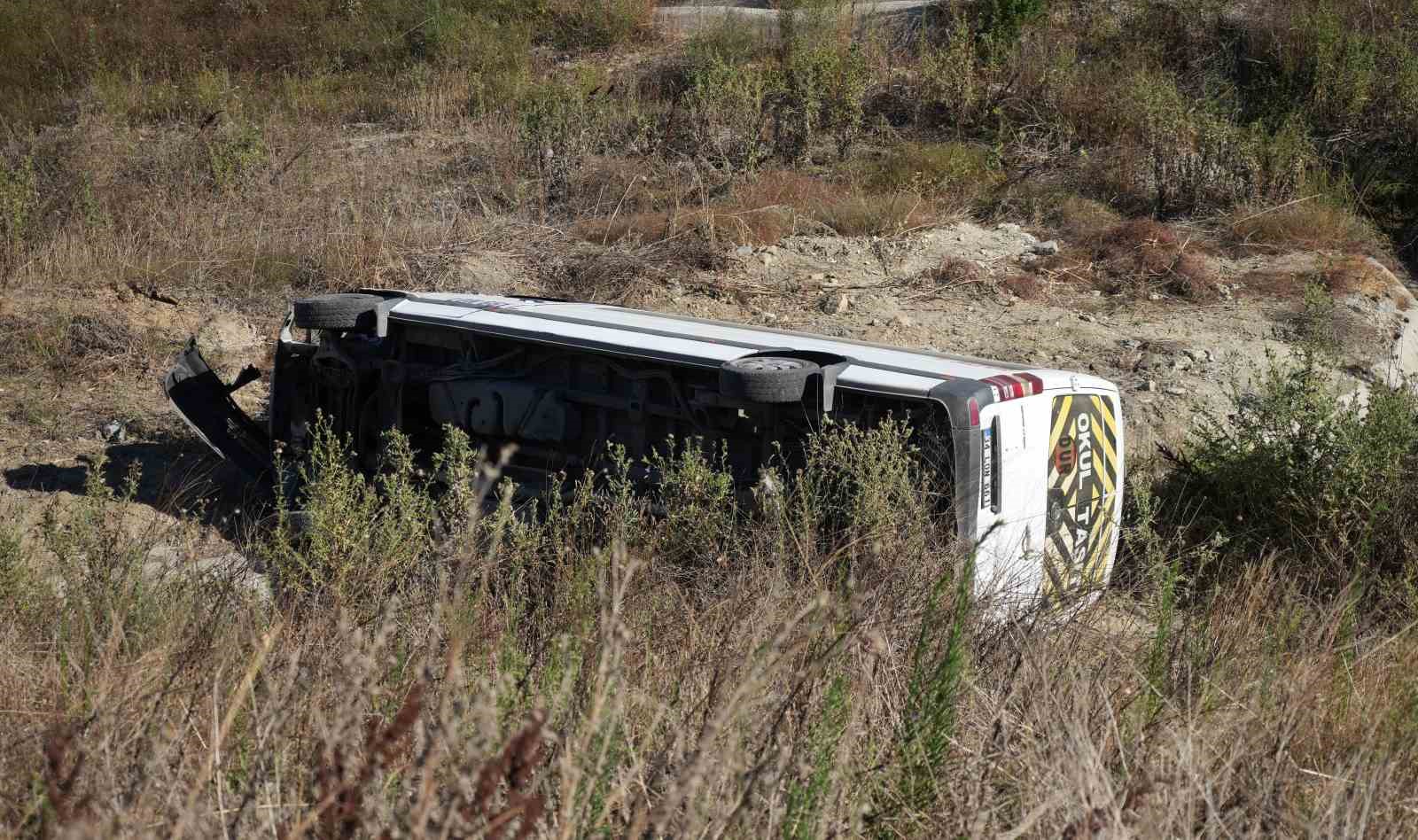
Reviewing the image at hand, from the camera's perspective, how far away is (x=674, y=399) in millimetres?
5945

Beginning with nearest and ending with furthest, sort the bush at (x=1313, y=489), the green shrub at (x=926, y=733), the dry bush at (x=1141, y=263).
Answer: the green shrub at (x=926, y=733) → the bush at (x=1313, y=489) → the dry bush at (x=1141, y=263)

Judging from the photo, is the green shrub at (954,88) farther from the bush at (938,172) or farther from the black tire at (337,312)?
the black tire at (337,312)

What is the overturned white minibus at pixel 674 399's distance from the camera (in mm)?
5000

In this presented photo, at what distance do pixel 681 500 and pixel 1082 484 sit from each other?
73.5 inches

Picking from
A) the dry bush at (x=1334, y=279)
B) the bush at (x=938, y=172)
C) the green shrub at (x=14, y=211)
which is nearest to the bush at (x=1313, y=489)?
the dry bush at (x=1334, y=279)

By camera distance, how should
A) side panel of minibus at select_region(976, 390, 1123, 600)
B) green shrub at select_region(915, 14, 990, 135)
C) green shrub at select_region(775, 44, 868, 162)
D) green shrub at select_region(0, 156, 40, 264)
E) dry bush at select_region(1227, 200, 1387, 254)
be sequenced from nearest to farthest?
side panel of minibus at select_region(976, 390, 1123, 600) < green shrub at select_region(0, 156, 40, 264) < dry bush at select_region(1227, 200, 1387, 254) < green shrub at select_region(775, 44, 868, 162) < green shrub at select_region(915, 14, 990, 135)

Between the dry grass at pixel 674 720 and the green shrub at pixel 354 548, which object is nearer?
the dry grass at pixel 674 720

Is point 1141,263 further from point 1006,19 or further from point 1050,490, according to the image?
point 1050,490

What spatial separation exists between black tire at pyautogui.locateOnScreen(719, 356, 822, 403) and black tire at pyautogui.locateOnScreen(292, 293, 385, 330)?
242cm

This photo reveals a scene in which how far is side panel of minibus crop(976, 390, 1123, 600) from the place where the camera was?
487cm

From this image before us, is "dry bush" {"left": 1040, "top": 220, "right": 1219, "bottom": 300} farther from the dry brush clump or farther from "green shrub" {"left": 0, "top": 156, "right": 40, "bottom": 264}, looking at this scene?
"green shrub" {"left": 0, "top": 156, "right": 40, "bottom": 264}

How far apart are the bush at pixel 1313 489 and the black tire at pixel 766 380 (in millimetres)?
2384

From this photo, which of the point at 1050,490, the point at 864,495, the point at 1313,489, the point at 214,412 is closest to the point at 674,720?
the point at 864,495

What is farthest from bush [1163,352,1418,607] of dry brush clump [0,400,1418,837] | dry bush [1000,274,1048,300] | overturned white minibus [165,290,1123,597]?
dry bush [1000,274,1048,300]
